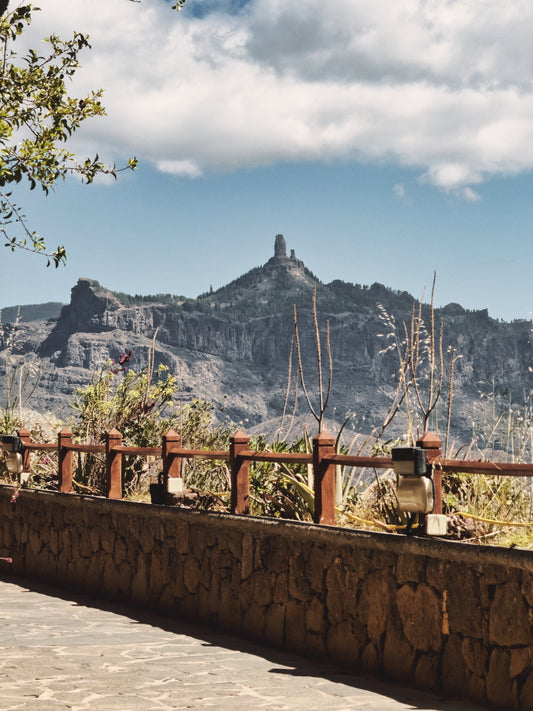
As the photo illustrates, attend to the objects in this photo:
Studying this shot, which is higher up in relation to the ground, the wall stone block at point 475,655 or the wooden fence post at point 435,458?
the wooden fence post at point 435,458

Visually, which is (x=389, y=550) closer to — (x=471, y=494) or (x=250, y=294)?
(x=471, y=494)

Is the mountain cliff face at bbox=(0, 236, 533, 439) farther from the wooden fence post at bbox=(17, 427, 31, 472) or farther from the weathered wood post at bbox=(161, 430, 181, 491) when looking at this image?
the weathered wood post at bbox=(161, 430, 181, 491)

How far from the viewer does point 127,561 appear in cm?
1011

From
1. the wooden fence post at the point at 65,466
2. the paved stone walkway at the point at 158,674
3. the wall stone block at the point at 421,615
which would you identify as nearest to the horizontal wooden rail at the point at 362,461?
the wall stone block at the point at 421,615

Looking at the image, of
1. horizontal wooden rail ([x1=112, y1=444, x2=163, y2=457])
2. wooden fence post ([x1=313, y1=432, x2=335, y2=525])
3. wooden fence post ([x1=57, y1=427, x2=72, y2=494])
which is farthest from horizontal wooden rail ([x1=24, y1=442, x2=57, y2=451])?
wooden fence post ([x1=313, y1=432, x2=335, y2=525])

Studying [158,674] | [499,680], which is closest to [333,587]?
[158,674]

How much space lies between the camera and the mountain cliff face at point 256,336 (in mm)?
147000

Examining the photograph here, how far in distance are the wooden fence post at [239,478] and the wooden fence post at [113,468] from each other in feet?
7.89

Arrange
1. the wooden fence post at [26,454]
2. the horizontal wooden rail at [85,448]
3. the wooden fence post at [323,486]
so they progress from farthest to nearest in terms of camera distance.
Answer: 1. the wooden fence post at [26,454]
2. the horizontal wooden rail at [85,448]
3. the wooden fence post at [323,486]

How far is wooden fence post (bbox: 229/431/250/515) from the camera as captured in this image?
28.5 feet

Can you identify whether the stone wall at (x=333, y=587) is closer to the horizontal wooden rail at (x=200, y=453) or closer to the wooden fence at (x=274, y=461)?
the wooden fence at (x=274, y=461)

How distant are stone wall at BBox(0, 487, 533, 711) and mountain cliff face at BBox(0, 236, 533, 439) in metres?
129

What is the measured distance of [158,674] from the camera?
6.65m

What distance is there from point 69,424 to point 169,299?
157050 mm
